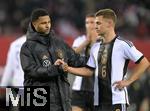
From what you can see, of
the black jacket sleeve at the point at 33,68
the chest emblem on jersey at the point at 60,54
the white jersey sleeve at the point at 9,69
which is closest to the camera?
the black jacket sleeve at the point at 33,68

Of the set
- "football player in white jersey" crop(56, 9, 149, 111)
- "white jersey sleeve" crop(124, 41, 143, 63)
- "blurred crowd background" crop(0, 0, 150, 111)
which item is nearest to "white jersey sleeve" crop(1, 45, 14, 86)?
"football player in white jersey" crop(56, 9, 149, 111)

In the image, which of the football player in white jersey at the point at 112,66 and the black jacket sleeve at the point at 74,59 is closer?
the football player in white jersey at the point at 112,66

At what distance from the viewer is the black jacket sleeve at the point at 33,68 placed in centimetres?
877

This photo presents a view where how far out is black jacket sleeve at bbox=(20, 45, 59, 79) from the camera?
8766 mm

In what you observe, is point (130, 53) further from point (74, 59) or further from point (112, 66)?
point (74, 59)

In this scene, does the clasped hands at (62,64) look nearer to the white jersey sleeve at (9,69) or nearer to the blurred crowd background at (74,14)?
the white jersey sleeve at (9,69)

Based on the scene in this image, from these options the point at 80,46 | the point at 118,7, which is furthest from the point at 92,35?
the point at 118,7

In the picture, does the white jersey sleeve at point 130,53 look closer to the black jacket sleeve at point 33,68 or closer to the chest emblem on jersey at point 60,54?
the chest emblem on jersey at point 60,54

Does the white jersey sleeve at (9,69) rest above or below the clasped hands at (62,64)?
above

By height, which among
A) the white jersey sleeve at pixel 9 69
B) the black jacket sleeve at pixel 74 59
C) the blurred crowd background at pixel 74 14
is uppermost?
the blurred crowd background at pixel 74 14

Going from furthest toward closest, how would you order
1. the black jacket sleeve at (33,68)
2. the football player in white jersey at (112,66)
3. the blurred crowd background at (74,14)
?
1. the blurred crowd background at (74,14)
2. the football player in white jersey at (112,66)
3. the black jacket sleeve at (33,68)

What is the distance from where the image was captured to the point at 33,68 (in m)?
8.80

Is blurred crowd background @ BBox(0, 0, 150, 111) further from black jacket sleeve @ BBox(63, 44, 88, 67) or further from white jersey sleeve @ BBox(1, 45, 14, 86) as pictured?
black jacket sleeve @ BBox(63, 44, 88, 67)

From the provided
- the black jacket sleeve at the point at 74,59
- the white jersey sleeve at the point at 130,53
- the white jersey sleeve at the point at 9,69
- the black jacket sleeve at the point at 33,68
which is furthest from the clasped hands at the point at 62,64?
the white jersey sleeve at the point at 9,69
